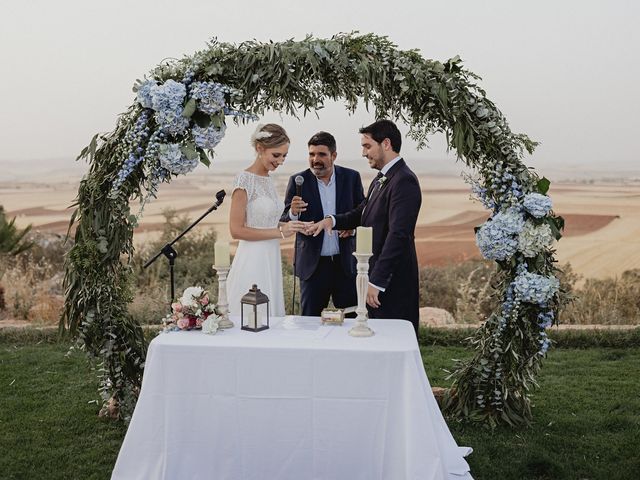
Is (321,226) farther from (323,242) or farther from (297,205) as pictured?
(323,242)

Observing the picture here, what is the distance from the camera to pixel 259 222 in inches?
189

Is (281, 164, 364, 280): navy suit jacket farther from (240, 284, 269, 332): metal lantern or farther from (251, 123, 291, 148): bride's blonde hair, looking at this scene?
(240, 284, 269, 332): metal lantern

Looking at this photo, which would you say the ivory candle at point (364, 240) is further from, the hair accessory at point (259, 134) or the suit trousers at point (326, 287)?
the suit trousers at point (326, 287)

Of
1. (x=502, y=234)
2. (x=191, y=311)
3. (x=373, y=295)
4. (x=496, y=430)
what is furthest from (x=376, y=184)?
(x=496, y=430)

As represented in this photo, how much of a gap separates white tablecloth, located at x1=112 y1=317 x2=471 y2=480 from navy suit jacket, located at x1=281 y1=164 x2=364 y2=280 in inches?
61.9

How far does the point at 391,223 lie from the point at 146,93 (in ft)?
5.66

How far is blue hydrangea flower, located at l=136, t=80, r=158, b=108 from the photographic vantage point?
444 centimetres

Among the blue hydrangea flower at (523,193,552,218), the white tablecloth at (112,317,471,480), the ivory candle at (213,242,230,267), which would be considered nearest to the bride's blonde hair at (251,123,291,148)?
the ivory candle at (213,242,230,267)

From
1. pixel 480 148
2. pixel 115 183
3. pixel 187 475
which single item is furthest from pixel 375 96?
pixel 187 475

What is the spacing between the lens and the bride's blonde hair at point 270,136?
15.5 feet

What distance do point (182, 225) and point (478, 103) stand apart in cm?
655

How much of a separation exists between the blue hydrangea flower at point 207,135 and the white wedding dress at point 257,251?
336 mm

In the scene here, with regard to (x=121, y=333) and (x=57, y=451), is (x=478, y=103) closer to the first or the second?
(x=121, y=333)

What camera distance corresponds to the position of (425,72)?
450 centimetres
